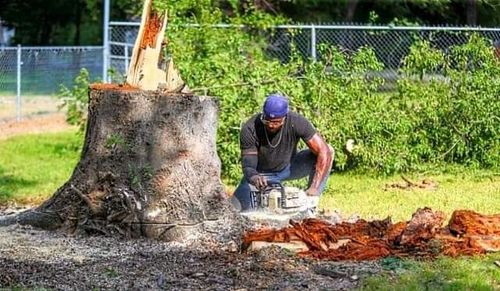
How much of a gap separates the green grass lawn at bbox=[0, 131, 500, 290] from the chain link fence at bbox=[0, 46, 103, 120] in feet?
16.5

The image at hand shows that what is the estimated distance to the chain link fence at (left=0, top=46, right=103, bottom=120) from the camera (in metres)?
20.2

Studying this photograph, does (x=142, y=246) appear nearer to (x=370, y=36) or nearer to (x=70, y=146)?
(x=70, y=146)

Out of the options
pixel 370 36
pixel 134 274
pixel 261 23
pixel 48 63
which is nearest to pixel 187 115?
pixel 134 274

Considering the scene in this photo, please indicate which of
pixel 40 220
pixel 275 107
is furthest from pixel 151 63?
pixel 40 220

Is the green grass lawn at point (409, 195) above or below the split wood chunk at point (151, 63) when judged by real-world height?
below

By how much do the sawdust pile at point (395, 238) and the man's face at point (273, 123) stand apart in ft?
4.26

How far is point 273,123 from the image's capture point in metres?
9.01

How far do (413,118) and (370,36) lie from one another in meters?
6.45

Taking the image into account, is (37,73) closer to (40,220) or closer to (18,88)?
(18,88)

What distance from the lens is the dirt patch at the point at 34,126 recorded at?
19.0 m

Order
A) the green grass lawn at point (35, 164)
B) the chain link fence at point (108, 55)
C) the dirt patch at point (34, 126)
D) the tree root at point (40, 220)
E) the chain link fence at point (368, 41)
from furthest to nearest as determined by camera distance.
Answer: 1. the dirt patch at point (34, 126)
2. the chain link fence at point (108, 55)
3. the chain link fence at point (368, 41)
4. the green grass lawn at point (35, 164)
5. the tree root at point (40, 220)

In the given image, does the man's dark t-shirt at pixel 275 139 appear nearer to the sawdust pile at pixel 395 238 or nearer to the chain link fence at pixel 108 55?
the sawdust pile at pixel 395 238

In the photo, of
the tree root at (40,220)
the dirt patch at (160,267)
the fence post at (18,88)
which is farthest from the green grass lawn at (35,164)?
the dirt patch at (160,267)

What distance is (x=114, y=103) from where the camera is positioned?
8.25 metres
